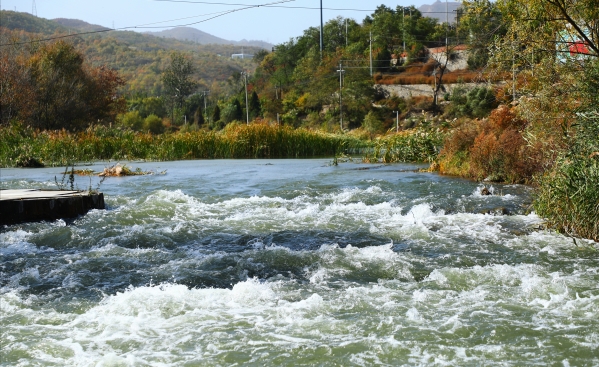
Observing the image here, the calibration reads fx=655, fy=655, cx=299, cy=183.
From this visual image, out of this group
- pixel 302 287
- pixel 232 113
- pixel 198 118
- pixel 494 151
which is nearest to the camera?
pixel 302 287

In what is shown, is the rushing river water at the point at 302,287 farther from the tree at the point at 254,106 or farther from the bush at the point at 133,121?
the tree at the point at 254,106

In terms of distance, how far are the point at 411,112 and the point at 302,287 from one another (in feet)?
200

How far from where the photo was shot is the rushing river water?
567cm

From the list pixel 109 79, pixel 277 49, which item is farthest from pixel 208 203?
pixel 277 49

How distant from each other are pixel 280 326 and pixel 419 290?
1.82 meters

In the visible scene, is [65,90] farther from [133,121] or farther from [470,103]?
[470,103]

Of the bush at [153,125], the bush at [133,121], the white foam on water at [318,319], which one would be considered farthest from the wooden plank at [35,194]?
the bush at [153,125]

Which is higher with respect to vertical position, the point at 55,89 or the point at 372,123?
the point at 55,89

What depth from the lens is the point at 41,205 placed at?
458 inches

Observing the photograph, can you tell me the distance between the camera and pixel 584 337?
579 cm

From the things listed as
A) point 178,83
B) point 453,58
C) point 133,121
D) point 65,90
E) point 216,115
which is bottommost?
point 133,121

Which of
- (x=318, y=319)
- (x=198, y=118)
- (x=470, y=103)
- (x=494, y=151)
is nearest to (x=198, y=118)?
(x=198, y=118)

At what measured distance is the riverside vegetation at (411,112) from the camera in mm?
10448

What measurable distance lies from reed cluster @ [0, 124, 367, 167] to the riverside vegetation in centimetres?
6
